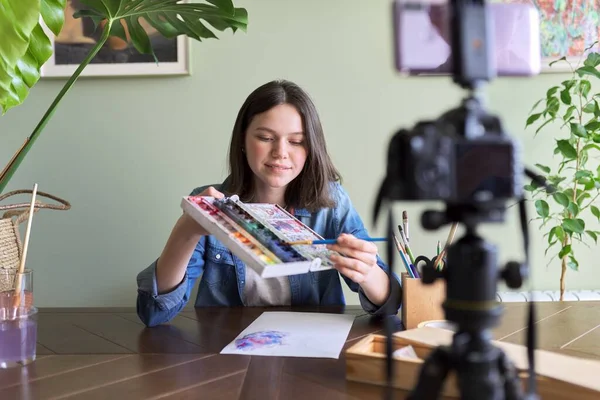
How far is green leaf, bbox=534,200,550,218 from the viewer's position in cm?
171

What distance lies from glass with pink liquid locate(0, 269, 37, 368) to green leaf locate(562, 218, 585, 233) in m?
1.45

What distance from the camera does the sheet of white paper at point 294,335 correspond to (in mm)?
817

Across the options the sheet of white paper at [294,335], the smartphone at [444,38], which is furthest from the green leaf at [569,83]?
the smartphone at [444,38]

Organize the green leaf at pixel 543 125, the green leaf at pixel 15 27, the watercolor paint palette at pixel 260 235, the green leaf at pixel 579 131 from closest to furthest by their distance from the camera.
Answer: the watercolor paint palette at pixel 260 235, the green leaf at pixel 15 27, the green leaf at pixel 579 131, the green leaf at pixel 543 125

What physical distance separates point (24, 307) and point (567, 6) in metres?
1.79

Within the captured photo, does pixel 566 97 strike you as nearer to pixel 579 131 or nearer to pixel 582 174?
pixel 579 131

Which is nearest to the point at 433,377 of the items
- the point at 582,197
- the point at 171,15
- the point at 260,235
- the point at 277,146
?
the point at 260,235

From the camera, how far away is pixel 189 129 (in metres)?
1.91

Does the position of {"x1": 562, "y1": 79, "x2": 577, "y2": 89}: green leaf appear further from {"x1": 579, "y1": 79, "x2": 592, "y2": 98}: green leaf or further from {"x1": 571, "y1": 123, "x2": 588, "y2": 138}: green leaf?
{"x1": 571, "y1": 123, "x2": 588, "y2": 138}: green leaf

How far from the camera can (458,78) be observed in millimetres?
318

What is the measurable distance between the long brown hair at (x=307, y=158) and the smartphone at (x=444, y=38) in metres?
1.02

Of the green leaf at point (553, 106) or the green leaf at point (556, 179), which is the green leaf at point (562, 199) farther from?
the green leaf at point (553, 106)

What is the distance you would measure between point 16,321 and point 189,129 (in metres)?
1.18

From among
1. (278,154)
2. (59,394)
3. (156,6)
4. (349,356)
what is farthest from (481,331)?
(156,6)
